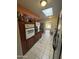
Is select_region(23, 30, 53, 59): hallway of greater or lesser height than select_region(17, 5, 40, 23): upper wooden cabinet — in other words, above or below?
below

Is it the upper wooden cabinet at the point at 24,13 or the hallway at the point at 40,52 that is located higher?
the upper wooden cabinet at the point at 24,13

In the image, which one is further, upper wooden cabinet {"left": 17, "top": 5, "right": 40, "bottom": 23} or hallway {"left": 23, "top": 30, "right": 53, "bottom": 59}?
upper wooden cabinet {"left": 17, "top": 5, "right": 40, "bottom": 23}

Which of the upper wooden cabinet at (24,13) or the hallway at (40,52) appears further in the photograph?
the upper wooden cabinet at (24,13)

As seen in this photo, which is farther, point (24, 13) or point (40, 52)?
point (24, 13)

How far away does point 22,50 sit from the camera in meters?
4.04

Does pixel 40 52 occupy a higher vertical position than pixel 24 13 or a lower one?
lower
